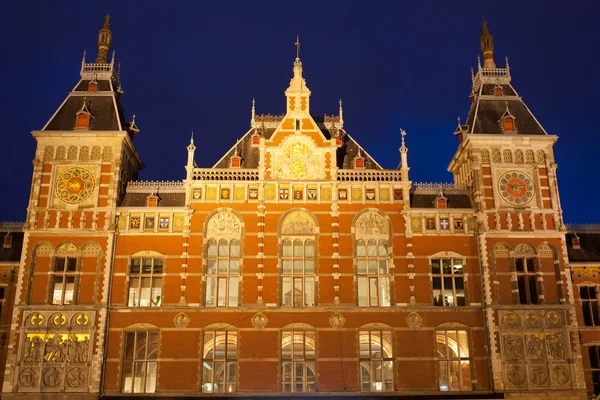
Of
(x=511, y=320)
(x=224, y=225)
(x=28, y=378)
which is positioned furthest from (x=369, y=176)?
(x=28, y=378)

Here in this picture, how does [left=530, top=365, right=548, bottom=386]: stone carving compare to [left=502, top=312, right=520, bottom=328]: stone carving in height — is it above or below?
below

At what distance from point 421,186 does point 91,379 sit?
21602 millimetres

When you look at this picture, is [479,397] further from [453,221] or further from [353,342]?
[453,221]

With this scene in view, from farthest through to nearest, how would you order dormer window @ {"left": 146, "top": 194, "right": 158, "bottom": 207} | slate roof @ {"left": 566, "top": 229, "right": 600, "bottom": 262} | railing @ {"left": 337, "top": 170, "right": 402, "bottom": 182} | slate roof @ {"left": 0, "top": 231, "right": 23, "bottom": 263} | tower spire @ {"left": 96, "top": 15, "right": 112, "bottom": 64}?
tower spire @ {"left": 96, "top": 15, "right": 112, "bottom": 64} → slate roof @ {"left": 566, "top": 229, "right": 600, "bottom": 262} → slate roof @ {"left": 0, "top": 231, "right": 23, "bottom": 263} → railing @ {"left": 337, "top": 170, "right": 402, "bottom": 182} → dormer window @ {"left": 146, "top": 194, "right": 158, "bottom": 207}

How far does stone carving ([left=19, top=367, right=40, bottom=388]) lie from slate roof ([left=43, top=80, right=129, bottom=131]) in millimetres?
13858

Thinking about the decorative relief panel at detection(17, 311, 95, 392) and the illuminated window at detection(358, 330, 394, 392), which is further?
the illuminated window at detection(358, 330, 394, 392)

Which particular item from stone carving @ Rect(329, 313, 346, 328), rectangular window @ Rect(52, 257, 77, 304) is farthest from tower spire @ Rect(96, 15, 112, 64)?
stone carving @ Rect(329, 313, 346, 328)

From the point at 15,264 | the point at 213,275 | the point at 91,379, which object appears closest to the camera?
the point at 91,379

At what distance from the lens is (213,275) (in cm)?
3322

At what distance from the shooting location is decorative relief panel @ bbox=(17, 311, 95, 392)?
30.8m

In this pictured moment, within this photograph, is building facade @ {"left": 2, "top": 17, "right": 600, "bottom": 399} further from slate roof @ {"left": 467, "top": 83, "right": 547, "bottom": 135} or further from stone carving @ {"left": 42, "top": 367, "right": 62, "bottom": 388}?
slate roof @ {"left": 467, "top": 83, "right": 547, "bottom": 135}

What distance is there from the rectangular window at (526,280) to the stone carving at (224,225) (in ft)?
53.0

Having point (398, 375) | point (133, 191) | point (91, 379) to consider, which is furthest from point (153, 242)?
point (398, 375)

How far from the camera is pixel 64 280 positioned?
107 ft
